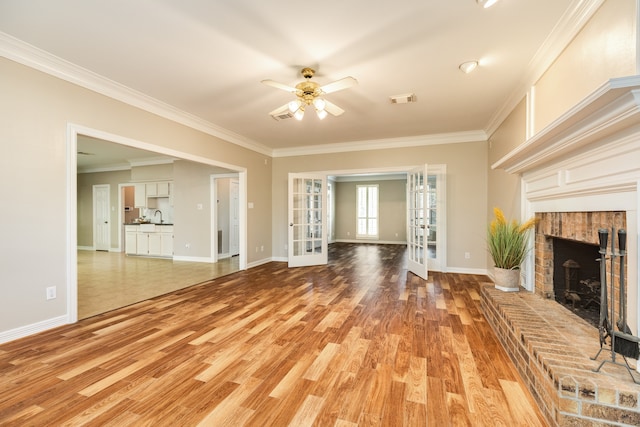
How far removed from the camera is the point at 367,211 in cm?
1038

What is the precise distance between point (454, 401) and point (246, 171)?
4.96 m

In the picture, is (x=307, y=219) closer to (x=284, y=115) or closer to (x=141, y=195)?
(x=284, y=115)

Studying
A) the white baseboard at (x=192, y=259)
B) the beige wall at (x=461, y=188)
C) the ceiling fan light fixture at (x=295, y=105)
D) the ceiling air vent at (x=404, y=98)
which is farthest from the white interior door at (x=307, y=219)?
the ceiling fan light fixture at (x=295, y=105)

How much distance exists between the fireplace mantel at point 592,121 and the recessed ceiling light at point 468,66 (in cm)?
97

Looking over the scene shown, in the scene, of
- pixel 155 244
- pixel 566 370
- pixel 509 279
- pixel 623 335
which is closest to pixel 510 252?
pixel 509 279

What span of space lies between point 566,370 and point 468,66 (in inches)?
104

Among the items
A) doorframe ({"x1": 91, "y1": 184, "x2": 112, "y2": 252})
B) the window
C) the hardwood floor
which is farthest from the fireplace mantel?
doorframe ({"x1": 91, "y1": 184, "x2": 112, "y2": 252})

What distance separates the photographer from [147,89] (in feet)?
10.8

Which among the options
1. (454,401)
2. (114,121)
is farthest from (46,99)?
(454,401)

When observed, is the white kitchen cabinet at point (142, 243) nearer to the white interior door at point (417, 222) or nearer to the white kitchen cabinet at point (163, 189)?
the white kitchen cabinet at point (163, 189)

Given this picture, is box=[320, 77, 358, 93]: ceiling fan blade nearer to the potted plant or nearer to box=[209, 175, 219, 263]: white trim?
the potted plant

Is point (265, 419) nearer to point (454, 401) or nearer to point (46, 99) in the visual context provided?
point (454, 401)

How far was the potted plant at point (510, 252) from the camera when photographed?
9.61ft

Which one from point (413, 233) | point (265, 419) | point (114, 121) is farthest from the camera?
point (413, 233)
